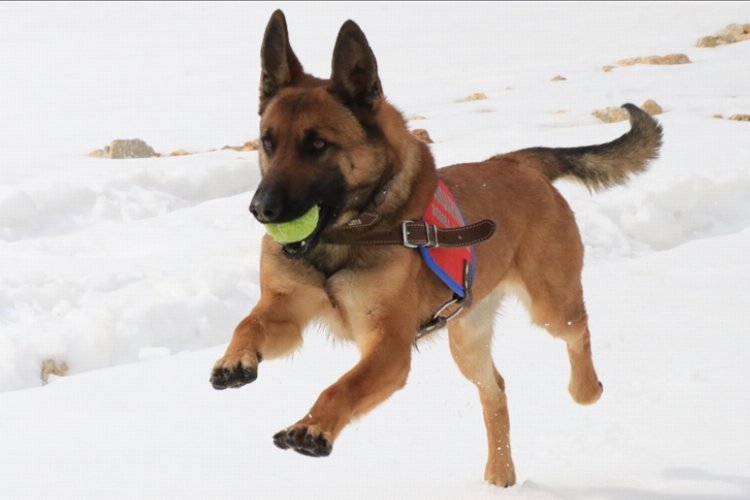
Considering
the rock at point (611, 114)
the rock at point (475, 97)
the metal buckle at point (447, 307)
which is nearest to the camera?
the metal buckle at point (447, 307)

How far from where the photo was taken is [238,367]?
352 centimetres

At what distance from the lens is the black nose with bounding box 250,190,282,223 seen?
140 inches

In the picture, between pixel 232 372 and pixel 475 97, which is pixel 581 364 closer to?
pixel 232 372

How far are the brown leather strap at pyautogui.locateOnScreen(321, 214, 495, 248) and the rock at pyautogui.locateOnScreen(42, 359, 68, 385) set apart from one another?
398 centimetres

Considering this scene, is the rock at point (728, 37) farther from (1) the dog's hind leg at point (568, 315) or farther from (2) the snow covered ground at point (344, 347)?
(1) the dog's hind leg at point (568, 315)

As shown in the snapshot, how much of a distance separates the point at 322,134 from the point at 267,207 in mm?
477

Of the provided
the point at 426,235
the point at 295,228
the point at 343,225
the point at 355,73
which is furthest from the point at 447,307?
the point at 355,73

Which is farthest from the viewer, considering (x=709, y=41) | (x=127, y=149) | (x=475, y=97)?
(x=709, y=41)

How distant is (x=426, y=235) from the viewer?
4.20 m

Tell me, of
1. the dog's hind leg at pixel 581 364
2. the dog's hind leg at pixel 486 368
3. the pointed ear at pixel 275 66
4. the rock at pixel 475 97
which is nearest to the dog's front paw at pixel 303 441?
the pointed ear at pixel 275 66

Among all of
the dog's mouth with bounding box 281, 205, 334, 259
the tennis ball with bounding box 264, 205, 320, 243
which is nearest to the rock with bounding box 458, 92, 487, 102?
the dog's mouth with bounding box 281, 205, 334, 259

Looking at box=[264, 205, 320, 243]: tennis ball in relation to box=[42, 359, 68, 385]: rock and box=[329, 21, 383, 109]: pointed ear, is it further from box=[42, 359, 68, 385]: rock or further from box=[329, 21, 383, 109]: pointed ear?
box=[42, 359, 68, 385]: rock

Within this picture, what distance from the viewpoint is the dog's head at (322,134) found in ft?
12.2

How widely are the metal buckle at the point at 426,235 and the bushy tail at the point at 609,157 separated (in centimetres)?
179
